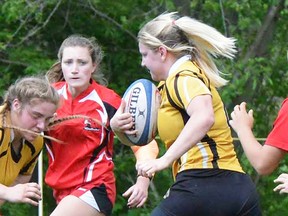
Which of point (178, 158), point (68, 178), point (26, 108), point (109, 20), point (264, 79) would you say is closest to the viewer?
point (178, 158)

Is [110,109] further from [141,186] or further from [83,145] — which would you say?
[141,186]

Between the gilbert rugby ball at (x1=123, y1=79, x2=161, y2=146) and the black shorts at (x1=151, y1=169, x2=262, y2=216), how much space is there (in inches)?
17.3

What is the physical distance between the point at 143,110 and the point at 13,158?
0.89m

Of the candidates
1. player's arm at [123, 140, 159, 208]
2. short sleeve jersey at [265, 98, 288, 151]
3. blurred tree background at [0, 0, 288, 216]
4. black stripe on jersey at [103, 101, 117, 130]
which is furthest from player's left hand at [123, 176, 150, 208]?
blurred tree background at [0, 0, 288, 216]

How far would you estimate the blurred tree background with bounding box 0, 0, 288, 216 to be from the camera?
412 inches

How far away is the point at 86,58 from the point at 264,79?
4.28 meters

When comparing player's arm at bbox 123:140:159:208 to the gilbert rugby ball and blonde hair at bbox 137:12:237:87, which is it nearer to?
the gilbert rugby ball

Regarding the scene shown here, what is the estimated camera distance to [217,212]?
18.6ft

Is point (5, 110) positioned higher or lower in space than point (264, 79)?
higher

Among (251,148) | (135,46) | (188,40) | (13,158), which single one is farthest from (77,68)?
(135,46)

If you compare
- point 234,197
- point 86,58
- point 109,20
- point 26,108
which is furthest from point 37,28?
point 234,197

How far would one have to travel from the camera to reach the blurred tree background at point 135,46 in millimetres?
10477

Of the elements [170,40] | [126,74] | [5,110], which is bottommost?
[126,74]

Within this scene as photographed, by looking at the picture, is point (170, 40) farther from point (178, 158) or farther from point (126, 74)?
point (126, 74)
